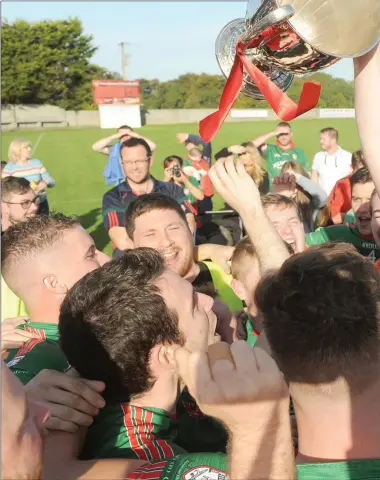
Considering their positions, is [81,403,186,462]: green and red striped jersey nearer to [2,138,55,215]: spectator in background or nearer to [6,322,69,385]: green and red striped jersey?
[6,322,69,385]: green and red striped jersey

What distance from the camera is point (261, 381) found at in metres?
1.02

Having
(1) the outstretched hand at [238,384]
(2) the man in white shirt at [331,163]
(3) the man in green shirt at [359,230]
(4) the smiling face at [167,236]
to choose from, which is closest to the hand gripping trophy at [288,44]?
(1) the outstretched hand at [238,384]

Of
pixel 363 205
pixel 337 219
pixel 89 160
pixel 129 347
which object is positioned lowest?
pixel 129 347

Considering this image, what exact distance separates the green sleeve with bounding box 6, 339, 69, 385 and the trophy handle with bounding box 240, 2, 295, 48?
4.46ft

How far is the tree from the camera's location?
52450 mm

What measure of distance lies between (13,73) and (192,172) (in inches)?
1910

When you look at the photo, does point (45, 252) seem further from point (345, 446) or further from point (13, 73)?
point (13, 73)

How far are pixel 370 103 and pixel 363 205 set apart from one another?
274 centimetres

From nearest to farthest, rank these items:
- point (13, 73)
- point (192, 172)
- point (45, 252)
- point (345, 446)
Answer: point (345, 446) < point (45, 252) < point (192, 172) < point (13, 73)

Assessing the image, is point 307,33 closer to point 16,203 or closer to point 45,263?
point 45,263

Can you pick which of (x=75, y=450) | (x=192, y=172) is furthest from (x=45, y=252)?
(x=192, y=172)

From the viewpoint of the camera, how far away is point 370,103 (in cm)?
162

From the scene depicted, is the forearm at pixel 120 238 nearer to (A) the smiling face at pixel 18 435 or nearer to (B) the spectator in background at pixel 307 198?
(B) the spectator in background at pixel 307 198

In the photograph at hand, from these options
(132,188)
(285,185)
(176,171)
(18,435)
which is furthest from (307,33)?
(176,171)
